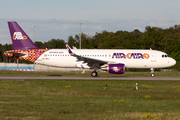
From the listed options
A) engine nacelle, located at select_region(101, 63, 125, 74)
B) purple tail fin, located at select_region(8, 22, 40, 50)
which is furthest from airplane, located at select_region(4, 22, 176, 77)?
engine nacelle, located at select_region(101, 63, 125, 74)

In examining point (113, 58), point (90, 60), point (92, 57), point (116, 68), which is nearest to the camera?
point (116, 68)

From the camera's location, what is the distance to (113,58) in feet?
111

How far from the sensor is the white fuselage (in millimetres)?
33781

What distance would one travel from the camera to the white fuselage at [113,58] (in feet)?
111

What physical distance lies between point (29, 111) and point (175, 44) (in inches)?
2682

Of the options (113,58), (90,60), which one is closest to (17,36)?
(90,60)

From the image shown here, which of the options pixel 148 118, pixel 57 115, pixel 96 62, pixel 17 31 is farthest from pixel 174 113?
pixel 17 31

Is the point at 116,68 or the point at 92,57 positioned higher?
the point at 92,57

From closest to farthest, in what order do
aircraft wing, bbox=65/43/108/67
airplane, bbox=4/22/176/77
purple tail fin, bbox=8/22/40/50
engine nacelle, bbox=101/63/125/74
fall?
engine nacelle, bbox=101/63/125/74, aircraft wing, bbox=65/43/108/67, airplane, bbox=4/22/176/77, purple tail fin, bbox=8/22/40/50

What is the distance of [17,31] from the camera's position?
35562 mm

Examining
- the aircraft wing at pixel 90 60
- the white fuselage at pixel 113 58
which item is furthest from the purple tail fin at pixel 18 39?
the aircraft wing at pixel 90 60

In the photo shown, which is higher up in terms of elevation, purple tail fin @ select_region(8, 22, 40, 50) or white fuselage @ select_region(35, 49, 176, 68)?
purple tail fin @ select_region(8, 22, 40, 50)

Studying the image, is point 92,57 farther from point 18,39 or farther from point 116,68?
point 18,39

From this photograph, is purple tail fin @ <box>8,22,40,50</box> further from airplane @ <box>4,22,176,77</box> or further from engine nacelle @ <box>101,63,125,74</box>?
engine nacelle @ <box>101,63,125,74</box>
